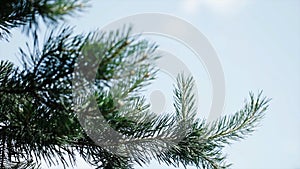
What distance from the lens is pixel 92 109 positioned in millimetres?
478

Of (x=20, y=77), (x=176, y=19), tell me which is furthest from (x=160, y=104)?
(x=20, y=77)

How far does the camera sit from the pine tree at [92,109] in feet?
1.33

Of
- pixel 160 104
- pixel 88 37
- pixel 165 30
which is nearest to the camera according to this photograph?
pixel 88 37

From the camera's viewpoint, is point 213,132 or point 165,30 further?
point 213,132

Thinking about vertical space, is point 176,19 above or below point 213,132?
above

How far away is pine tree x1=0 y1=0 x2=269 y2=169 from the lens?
40 cm

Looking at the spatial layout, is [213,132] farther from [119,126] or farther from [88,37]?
[88,37]

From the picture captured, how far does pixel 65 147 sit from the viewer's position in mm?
604

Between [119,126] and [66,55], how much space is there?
0.65 feet

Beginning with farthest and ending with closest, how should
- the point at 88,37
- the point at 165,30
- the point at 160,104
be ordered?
the point at 160,104 < the point at 165,30 < the point at 88,37

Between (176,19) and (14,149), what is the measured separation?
0.29 metres

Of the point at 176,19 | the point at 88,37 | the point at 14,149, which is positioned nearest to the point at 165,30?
the point at 176,19

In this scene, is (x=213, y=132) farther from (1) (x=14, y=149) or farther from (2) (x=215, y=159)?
(1) (x=14, y=149)

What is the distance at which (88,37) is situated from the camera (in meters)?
0.41
